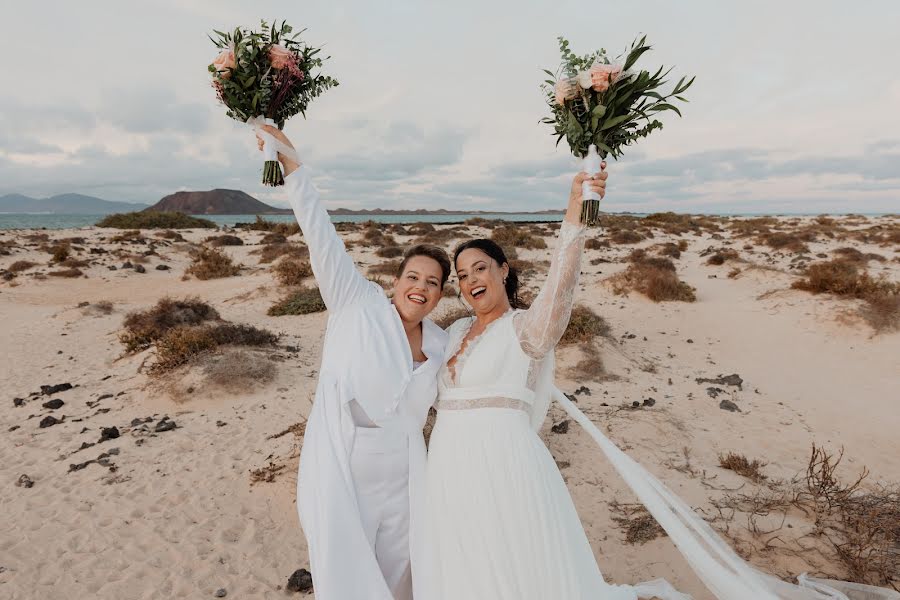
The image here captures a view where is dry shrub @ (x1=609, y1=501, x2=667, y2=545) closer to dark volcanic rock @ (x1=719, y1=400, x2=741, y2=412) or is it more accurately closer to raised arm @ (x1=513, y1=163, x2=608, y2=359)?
raised arm @ (x1=513, y1=163, x2=608, y2=359)

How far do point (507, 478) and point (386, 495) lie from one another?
26.8 inches

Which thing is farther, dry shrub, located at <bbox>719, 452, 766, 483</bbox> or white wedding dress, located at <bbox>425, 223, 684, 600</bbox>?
dry shrub, located at <bbox>719, 452, 766, 483</bbox>

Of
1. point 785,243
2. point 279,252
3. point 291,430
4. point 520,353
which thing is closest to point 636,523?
point 520,353

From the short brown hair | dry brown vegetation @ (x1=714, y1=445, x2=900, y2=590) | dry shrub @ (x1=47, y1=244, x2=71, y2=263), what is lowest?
dry brown vegetation @ (x1=714, y1=445, x2=900, y2=590)

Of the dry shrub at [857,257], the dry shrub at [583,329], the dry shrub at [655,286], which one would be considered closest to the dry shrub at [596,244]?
the dry shrub at [655,286]

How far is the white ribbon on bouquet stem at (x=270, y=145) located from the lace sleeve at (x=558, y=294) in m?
1.53


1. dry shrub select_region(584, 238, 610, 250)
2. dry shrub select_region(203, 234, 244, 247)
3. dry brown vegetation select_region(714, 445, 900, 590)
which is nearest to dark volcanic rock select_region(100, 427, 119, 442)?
dry brown vegetation select_region(714, 445, 900, 590)

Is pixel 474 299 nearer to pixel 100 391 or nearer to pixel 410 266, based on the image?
pixel 410 266

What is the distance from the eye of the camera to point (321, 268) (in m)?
2.69

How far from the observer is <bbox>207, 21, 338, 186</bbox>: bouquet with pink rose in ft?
8.79

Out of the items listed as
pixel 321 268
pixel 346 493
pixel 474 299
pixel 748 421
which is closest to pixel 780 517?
pixel 748 421

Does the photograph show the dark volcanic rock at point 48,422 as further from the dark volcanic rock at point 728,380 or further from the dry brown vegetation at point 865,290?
the dry brown vegetation at point 865,290

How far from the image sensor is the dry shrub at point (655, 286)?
44.5ft

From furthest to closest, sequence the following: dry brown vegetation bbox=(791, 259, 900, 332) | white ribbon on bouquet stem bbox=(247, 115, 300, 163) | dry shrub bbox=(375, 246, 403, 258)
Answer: dry shrub bbox=(375, 246, 403, 258) → dry brown vegetation bbox=(791, 259, 900, 332) → white ribbon on bouquet stem bbox=(247, 115, 300, 163)
